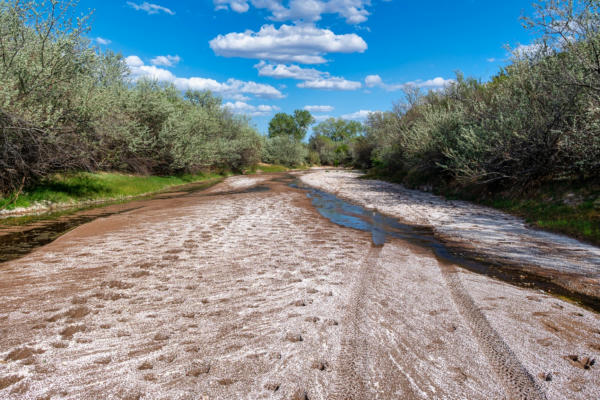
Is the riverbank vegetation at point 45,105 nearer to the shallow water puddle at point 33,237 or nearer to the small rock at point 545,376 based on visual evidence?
the shallow water puddle at point 33,237

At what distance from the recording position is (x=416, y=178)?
26094 mm

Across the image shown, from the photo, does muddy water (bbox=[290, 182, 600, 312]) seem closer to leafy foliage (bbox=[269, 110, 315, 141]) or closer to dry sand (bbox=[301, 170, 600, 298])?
dry sand (bbox=[301, 170, 600, 298])

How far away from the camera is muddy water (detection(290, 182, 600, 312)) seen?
5488 mm

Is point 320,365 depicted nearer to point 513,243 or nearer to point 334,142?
point 513,243

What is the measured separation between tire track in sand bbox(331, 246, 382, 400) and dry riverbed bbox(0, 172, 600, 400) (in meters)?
0.02

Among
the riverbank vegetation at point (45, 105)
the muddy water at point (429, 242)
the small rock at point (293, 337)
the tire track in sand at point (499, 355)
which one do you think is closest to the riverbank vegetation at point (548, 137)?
the muddy water at point (429, 242)

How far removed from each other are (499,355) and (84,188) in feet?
68.4

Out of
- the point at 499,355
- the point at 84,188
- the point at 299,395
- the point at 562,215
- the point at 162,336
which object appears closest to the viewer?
the point at 299,395

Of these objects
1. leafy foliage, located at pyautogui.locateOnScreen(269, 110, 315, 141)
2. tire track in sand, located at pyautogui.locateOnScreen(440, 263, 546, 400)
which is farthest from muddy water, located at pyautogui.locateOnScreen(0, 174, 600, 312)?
leafy foliage, located at pyautogui.locateOnScreen(269, 110, 315, 141)

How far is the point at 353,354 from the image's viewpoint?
345cm

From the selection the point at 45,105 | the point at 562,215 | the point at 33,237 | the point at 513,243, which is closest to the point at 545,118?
the point at 562,215

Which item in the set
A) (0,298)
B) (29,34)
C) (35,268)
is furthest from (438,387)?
(29,34)

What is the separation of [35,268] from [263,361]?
5.73 meters

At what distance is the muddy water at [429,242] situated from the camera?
216 inches
